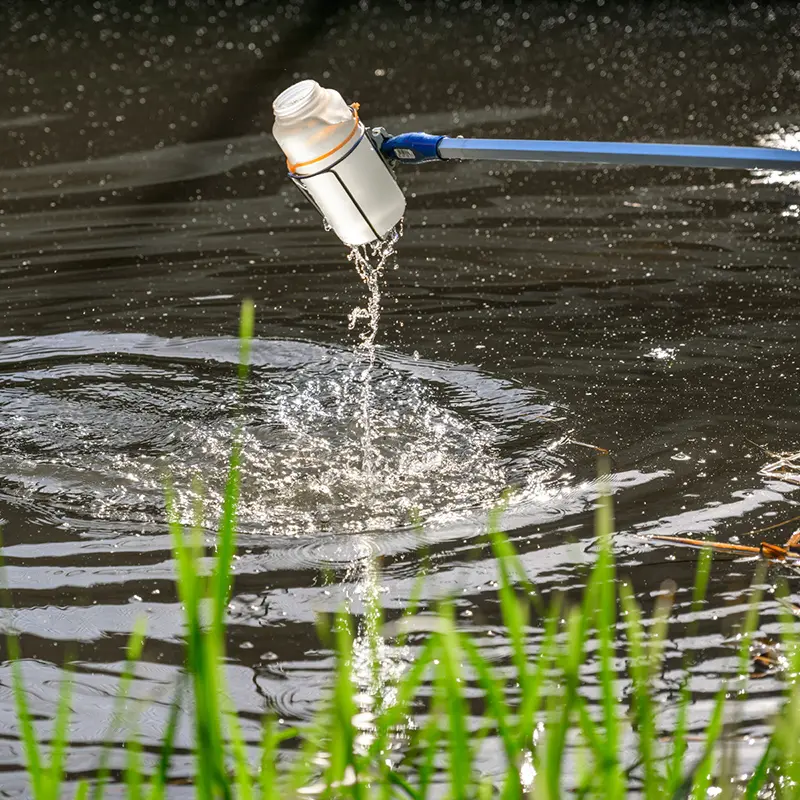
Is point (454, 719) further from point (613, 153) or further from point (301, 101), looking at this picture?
point (301, 101)

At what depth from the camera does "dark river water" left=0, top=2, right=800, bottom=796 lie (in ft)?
7.15

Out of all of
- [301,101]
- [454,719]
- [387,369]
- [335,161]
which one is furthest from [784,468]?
[454,719]

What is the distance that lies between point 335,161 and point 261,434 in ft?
2.24

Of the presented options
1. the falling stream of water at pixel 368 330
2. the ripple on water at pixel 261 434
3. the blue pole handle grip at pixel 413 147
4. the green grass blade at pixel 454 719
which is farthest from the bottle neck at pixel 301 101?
the green grass blade at pixel 454 719

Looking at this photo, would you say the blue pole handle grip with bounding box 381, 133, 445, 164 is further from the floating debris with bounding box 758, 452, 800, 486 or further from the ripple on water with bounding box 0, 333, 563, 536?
the floating debris with bounding box 758, 452, 800, 486

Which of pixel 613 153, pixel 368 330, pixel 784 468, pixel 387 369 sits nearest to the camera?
pixel 613 153

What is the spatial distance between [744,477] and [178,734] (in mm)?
1314

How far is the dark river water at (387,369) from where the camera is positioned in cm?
218

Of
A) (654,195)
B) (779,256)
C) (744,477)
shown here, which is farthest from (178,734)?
(654,195)

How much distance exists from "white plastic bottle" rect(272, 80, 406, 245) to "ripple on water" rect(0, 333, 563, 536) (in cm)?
50

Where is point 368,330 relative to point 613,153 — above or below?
above

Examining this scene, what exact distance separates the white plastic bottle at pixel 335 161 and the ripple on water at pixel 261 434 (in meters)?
0.50

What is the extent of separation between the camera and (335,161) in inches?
94.4

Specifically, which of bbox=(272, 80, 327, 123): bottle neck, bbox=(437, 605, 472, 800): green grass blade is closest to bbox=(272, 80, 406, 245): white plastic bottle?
bbox=(272, 80, 327, 123): bottle neck
